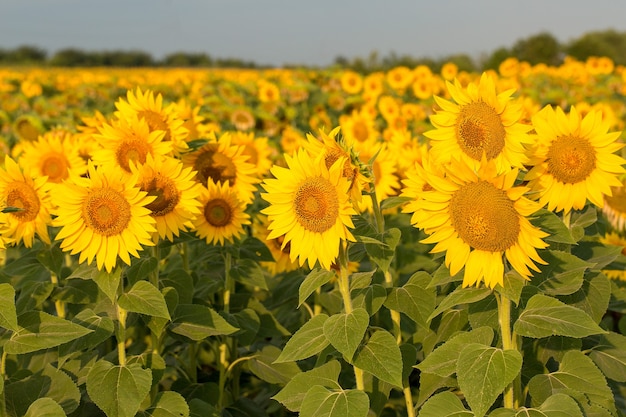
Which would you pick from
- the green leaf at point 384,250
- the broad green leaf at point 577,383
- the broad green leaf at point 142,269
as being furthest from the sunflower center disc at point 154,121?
the broad green leaf at point 577,383

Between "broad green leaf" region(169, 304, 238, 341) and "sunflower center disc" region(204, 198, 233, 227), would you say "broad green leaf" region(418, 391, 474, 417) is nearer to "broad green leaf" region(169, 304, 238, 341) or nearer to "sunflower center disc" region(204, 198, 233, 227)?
"broad green leaf" region(169, 304, 238, 341)

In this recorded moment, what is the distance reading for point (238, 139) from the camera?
509cm

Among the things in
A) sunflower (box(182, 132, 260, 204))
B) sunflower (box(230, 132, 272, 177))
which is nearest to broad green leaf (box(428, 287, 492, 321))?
sunflower (box(182, 132, 260, 204))

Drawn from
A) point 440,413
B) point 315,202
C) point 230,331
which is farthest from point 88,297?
point 440,413

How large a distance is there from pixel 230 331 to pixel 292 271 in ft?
4.99

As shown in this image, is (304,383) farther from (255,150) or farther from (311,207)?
(255,150)

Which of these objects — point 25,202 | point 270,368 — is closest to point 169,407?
point 270,368

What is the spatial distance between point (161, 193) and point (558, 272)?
68.9 inches

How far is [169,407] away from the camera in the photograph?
9.85ft

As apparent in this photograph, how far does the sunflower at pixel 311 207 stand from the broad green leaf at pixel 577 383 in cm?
93

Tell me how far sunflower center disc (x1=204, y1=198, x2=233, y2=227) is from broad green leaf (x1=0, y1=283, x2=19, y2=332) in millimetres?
1234

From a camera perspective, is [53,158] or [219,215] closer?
[219,215]

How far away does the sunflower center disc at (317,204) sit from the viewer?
9.01ft

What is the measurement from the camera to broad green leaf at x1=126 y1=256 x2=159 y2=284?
321 cm
